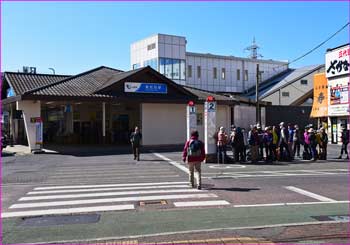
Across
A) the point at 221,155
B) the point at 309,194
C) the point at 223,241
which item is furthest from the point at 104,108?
the point at 223,241

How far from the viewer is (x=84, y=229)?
806 cm

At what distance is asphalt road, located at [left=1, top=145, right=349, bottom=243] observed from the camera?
795 centimetres

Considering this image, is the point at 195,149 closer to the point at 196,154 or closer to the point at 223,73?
the point at 196,154

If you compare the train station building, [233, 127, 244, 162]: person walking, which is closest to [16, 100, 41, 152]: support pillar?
the train station building

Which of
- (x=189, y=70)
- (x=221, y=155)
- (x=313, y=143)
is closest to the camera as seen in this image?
(x=221, y=155)

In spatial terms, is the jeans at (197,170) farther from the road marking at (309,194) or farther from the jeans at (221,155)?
the jeans at (221,155)

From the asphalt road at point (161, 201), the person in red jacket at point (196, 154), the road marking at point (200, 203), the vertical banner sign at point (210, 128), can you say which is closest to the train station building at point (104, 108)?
the asphalt road at point (161, 201)

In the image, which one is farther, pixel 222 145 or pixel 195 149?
pixel 222 145

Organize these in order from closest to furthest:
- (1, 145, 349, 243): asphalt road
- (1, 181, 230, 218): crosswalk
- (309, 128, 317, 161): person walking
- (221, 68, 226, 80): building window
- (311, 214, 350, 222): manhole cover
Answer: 1. (1, 145, 349, 243): asphalt road
2. (311, 214, 350, 222): manhole cover
3. (1, 181, 230, 218): crosswalk
4. (309, 128, 317, 161): person walking
5. (221, 68, 226, 80): building window

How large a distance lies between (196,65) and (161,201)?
62594 mm

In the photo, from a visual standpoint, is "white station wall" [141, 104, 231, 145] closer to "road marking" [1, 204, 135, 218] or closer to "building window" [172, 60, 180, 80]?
"road marking" [1, 204, 135, 218]

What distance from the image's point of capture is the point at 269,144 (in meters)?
21.6

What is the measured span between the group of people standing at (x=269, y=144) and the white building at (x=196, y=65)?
1776 inches

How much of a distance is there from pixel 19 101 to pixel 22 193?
1696cm
